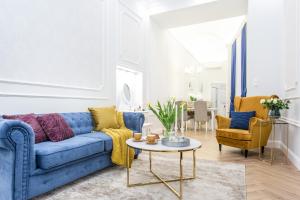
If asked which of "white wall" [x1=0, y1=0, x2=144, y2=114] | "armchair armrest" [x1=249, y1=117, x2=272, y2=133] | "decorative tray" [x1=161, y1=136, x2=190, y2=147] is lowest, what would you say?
"decorative tray" [x1=161, y1=136, x2=190, y2=147]

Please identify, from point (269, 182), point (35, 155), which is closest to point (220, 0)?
point (269, 182)

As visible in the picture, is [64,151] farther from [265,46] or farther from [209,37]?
[209,37]

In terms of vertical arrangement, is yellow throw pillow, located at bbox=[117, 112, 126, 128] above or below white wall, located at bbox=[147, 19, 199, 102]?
below

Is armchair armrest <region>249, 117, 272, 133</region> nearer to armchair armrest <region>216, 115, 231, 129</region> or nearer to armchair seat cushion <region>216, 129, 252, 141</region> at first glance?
armchair seat cushion <region>216, 129, 252, 141</region>

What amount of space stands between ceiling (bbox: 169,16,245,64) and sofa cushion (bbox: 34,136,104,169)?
580cm

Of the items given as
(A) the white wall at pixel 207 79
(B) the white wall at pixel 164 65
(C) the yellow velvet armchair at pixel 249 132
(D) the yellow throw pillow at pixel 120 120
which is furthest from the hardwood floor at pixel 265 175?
(A) the white wall at pixel 207 79

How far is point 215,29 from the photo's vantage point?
7.91 m

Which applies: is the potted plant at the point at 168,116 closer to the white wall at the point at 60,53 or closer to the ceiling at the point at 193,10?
the white wall at the point at 60,53

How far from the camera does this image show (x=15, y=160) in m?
1.77

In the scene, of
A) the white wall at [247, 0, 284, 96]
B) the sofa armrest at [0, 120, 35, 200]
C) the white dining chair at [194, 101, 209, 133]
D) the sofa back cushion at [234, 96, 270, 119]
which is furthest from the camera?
the white dining chair at [194, 101, 209, 133]

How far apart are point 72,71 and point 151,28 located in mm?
3246

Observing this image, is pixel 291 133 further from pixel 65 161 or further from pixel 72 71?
pixel 72 71

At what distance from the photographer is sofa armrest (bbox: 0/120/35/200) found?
1.73 metres

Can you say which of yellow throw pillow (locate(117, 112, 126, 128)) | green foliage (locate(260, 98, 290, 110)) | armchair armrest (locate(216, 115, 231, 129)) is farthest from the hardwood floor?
yellow throw pillow (locate(117, 112, 126, 128))
